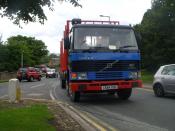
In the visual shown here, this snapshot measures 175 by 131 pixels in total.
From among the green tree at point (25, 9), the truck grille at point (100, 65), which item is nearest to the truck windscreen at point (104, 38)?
the truck grille at point (100, 65)

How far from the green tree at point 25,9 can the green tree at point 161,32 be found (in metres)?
29.1

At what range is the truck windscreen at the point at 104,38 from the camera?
648 inches

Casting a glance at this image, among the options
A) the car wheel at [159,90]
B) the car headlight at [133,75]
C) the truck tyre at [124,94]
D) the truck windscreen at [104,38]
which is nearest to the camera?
the truck windscreen at [104,38]

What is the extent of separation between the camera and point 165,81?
1898 cm

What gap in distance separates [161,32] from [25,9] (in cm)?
3077

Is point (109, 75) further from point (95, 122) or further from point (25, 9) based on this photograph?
point (25, 9)

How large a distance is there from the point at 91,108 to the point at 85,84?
1.02m

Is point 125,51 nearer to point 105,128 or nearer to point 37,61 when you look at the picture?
point 105,128

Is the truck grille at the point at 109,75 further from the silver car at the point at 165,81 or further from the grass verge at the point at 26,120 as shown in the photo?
the grass verge at the point at 26,120

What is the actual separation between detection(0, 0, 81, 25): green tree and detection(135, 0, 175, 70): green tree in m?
29.1

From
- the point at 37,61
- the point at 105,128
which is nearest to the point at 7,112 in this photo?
the point at 105,128

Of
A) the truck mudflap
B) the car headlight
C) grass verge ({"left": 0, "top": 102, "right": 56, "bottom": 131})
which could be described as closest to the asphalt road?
the truck mudflap

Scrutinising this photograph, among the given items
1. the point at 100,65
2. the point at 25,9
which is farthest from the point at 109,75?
the point at 25,9

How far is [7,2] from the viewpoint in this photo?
342 inches
